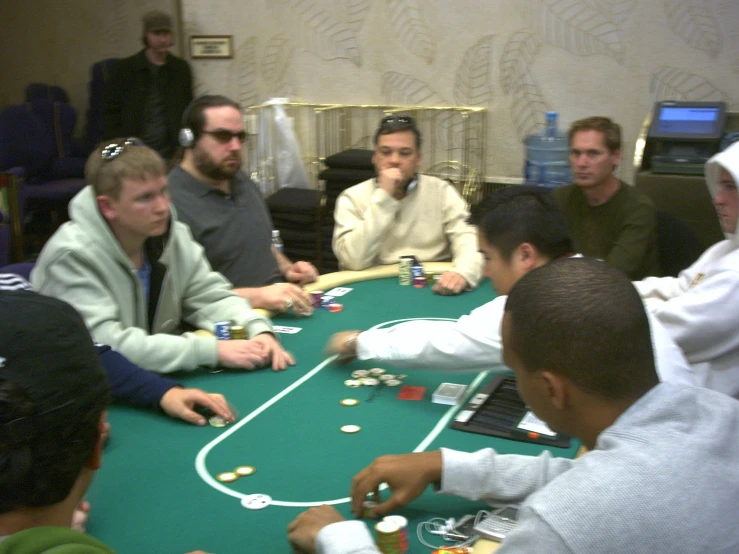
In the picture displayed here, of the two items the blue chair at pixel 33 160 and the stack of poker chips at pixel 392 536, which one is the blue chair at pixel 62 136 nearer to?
the blue chair at pixel 33 160

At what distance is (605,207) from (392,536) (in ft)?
9.28

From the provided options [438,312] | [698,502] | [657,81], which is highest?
[657,81]

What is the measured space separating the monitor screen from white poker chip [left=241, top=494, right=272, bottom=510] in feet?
11.8

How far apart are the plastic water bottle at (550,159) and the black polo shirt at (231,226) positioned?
224 cm

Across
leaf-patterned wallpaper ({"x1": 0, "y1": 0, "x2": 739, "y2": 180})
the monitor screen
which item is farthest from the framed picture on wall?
the monitor screen

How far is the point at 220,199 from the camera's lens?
11.0ft

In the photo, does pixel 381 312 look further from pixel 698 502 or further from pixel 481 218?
pixel 698 502

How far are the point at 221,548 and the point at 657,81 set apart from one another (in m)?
4.29

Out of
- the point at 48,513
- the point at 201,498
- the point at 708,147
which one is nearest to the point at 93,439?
the point at 48,513

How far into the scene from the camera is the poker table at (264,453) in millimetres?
1537

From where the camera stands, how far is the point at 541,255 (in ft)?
7.24

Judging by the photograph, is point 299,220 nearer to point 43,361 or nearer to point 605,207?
point 605,207

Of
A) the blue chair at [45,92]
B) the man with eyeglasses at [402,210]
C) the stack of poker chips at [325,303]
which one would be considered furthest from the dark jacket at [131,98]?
the stack of poker chips at [325,303]

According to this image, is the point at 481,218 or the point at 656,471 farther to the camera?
the point at 481,218
